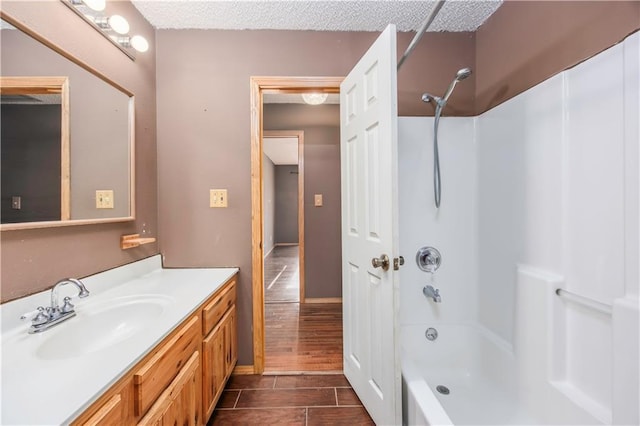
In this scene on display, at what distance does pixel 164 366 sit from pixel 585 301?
1628mm

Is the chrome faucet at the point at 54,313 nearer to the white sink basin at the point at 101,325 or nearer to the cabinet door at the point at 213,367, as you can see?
the white sink basin at the point at 101,325

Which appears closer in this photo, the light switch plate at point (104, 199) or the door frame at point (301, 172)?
the light switch plate at point (104, 199)

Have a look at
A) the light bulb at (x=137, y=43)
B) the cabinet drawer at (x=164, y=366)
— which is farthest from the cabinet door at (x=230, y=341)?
the light bulb at (x=137, y=43)

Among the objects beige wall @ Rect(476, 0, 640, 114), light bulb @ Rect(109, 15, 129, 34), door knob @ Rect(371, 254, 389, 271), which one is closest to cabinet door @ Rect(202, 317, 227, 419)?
door knob @ Rect(371, 254, 389, 271)

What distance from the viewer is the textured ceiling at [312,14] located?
5.06 ft

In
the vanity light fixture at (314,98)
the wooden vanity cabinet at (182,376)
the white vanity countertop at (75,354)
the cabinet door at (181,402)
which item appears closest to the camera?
the white vanity countertop at (75,354)

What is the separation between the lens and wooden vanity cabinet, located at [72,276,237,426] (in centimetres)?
69

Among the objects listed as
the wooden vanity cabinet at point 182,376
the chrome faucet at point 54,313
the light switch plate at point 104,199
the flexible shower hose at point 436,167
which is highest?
the flexible shower hose at point 436,167

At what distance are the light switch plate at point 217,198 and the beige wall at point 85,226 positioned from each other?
15.0 inches

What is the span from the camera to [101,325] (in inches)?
40.5

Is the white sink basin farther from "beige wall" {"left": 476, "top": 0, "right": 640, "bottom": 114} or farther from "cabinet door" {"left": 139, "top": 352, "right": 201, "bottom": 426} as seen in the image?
"beige wall" {"left": 476, "top": 0, "right": 640, "bottom": 114}

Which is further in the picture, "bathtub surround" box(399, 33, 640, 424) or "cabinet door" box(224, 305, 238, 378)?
"cabinet door" box(224, 305, 238, 378)

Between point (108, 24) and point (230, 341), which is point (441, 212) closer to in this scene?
point (230, 341)

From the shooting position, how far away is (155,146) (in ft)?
5.73
